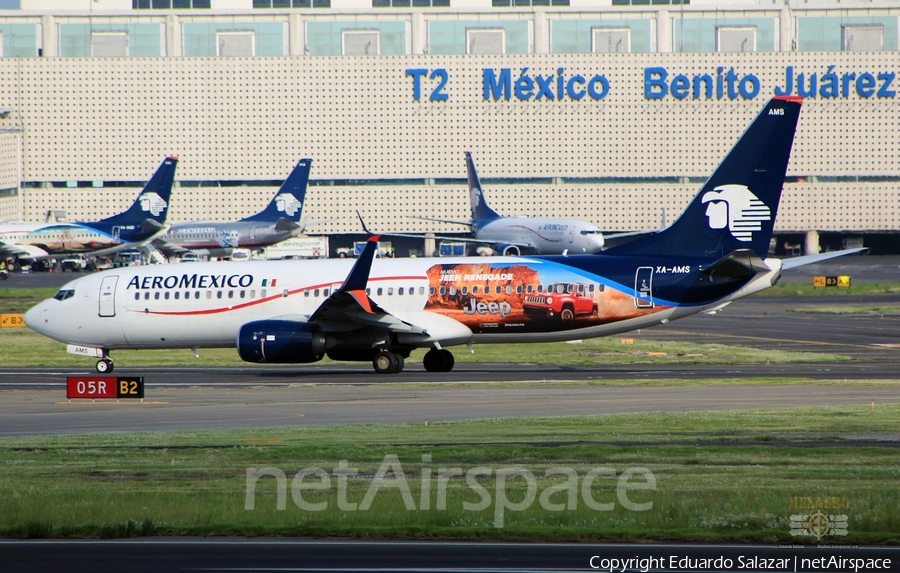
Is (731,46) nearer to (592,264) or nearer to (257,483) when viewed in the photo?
(592,264)

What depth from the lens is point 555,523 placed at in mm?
13461

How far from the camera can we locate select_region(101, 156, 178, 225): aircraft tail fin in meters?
A: 95.3

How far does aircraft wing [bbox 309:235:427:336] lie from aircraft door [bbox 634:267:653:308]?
21.4 feet

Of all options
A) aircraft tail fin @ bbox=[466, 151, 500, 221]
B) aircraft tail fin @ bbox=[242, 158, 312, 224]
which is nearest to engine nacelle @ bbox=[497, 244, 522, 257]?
aircraft tail fin @ bbox=[466, 151, 500, 221]

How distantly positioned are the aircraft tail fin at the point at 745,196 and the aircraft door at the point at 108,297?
17.6 metres

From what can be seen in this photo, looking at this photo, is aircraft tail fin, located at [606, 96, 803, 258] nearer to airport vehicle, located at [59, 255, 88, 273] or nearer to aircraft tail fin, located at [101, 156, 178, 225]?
aircraft tail fin, located at [101, 156, 178, 225]

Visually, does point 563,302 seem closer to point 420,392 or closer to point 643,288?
point 643,288

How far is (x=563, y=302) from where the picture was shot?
34.4 meters

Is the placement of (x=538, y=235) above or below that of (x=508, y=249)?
above

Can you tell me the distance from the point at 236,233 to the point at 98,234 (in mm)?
12957

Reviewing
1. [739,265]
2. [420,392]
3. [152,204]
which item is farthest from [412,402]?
[152,204]

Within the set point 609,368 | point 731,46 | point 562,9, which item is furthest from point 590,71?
point 609,368

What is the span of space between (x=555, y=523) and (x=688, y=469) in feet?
14.0

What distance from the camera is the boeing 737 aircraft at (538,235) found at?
95375 mm
